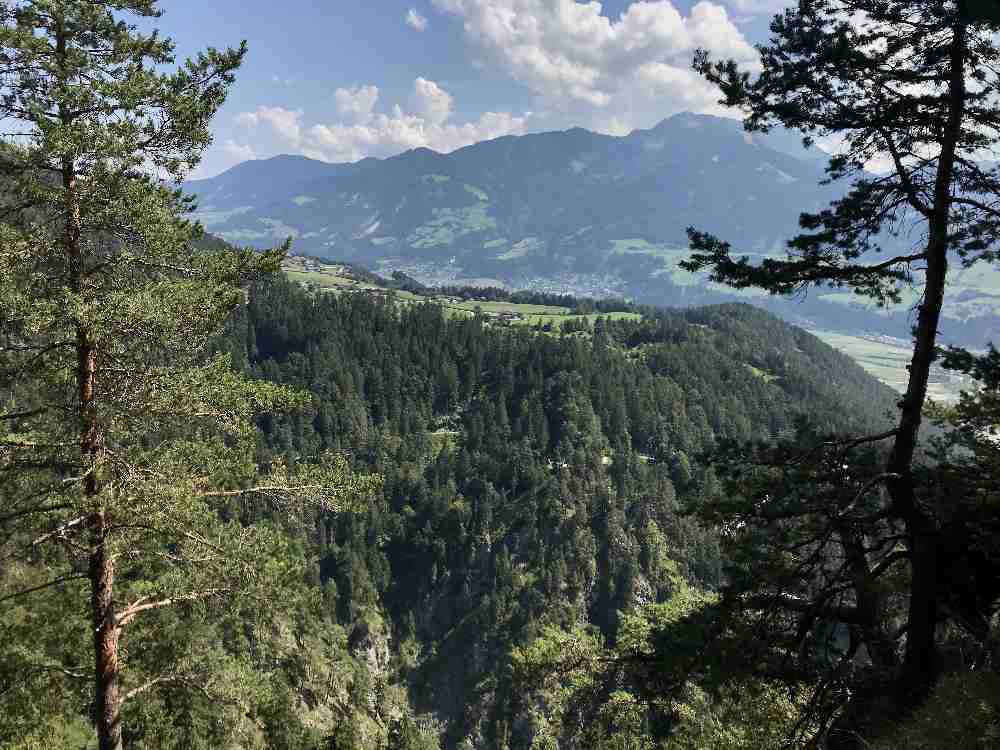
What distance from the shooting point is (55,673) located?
14164 mm

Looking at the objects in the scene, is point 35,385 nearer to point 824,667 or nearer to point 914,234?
point 824,667

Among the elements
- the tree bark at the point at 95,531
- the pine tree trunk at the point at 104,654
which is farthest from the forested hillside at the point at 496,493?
the tree bark at the point at 95,531

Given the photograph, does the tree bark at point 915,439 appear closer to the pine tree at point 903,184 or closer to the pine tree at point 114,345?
the pine tree at point 903,184

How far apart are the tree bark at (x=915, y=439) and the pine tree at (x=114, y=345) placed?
1039 centimetres

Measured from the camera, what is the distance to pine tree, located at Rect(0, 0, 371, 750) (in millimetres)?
9617

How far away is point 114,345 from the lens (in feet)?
34.9

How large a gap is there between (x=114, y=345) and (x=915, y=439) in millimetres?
13674

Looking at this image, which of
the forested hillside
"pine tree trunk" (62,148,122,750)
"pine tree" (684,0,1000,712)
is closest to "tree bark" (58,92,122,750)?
"pine tree trunk" (62,148,122,750)

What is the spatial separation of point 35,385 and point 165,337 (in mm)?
2587

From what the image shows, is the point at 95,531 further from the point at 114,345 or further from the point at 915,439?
the point at 915,439

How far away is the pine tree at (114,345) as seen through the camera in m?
9.62

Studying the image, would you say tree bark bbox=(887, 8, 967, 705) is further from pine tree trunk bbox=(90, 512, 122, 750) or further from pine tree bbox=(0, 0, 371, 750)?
pine tree trunk bbox=(90, 512, 122, 750)

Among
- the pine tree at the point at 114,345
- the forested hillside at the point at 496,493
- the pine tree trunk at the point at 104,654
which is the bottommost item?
the forested hillside at the point at 496,493

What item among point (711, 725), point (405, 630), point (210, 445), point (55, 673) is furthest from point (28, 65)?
point (405, 630)
